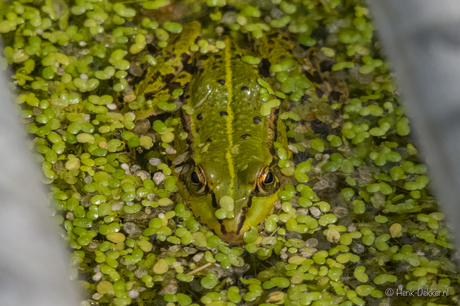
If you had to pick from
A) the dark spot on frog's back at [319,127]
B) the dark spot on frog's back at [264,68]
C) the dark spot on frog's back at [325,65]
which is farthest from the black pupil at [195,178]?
the dark spot on frog's back at [325,65]

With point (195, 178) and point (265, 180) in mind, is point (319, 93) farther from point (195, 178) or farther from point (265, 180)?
point (195, 178)

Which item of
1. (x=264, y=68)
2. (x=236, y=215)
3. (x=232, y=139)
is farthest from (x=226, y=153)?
(x=264, y=68)

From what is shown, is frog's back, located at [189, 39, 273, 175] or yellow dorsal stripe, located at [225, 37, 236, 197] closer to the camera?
yellow dorsal stripe, located at [225, 37, 236, 197]

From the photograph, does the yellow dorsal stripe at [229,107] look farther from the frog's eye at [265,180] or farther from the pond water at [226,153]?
the frog's eye at [265,180]

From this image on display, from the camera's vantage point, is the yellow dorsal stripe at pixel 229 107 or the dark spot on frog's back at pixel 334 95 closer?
the yellow dorsal stripe at pixel 229 107

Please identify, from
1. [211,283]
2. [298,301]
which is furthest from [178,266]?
[298,301]

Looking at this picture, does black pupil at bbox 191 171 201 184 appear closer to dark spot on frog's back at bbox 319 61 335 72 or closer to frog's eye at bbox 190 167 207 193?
frog's eye at bbox 190 167 207 193

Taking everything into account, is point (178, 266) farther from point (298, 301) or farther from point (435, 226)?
point (435, 226)

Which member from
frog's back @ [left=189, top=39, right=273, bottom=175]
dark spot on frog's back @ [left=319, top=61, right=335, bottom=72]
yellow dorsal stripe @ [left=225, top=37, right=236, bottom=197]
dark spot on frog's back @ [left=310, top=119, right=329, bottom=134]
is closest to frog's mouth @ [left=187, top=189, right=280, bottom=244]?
yellow dorsal stripe @ [left=225, top=37, right=236, bottom=197]
